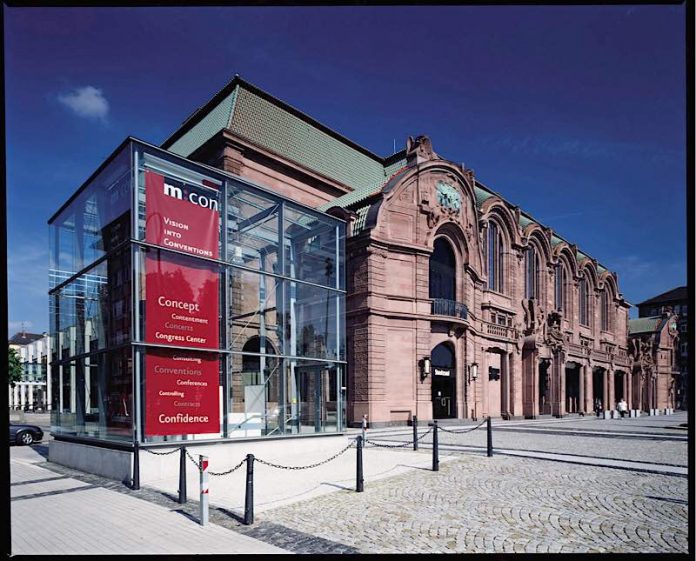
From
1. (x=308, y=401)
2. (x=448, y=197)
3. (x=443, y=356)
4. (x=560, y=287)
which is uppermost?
(x=448, y=197)

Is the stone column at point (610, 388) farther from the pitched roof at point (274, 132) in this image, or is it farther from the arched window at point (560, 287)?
the pitched roof at point (274, 132)

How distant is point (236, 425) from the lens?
48.0 feet

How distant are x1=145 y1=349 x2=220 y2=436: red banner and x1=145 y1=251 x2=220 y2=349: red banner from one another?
1.20 ft

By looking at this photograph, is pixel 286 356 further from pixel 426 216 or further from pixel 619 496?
pixel 426 216

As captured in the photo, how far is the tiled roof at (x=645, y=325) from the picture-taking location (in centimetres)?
8019

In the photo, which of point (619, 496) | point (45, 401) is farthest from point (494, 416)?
point (45, 401)

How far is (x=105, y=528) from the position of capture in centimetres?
801

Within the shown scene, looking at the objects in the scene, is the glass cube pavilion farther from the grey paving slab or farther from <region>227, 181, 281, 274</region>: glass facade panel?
the grey paving slab

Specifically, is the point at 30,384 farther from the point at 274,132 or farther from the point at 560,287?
the point at 560,287

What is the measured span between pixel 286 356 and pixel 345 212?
16114 millimetres

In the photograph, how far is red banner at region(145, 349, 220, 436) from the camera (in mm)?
12516

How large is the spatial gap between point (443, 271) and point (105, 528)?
28.2 meters

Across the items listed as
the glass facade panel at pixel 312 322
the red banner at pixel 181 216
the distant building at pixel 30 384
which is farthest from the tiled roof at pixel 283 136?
the distant building at pixel 30 384

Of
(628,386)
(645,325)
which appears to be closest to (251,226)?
(628,386)
